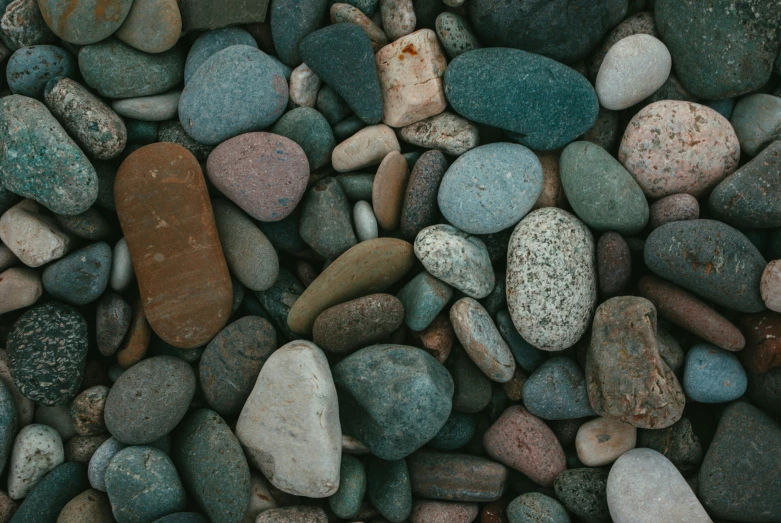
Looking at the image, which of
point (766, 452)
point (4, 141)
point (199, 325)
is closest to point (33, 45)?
point (4, 141)

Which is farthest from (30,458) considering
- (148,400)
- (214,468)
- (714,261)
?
(714,261)

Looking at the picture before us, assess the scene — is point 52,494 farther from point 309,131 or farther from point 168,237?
point 309,131

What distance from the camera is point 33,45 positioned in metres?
2.34

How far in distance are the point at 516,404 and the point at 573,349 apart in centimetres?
32

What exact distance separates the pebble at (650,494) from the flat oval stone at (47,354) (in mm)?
2015

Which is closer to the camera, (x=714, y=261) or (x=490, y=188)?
(x=714, y=261)

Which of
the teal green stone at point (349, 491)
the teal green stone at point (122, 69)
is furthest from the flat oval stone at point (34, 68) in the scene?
the teal green stone at point (349, 491)

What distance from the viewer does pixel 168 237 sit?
89.3 inches

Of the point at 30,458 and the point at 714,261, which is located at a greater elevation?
the point at 714,261

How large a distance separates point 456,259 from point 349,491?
946 mm

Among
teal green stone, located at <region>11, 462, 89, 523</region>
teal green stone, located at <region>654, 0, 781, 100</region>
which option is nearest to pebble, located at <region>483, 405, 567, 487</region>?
teal green stone, located at <region>654, 0, 781, 100</region>

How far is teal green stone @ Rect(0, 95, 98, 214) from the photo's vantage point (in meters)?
2.14

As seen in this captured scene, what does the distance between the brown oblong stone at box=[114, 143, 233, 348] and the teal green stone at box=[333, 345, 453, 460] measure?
608mm

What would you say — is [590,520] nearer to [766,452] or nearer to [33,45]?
[766,452]
